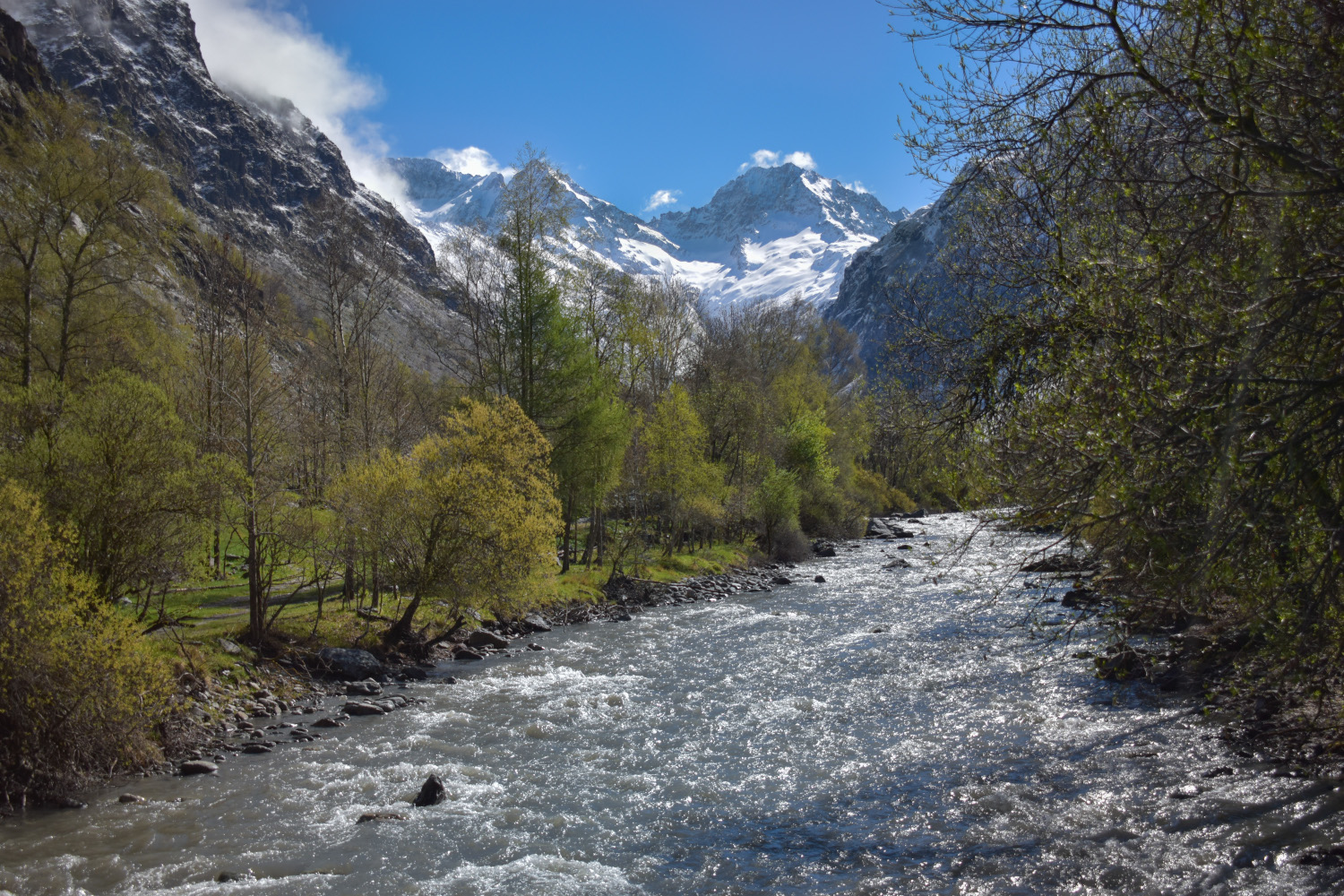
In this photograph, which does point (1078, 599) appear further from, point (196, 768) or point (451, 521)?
point (196, 768)

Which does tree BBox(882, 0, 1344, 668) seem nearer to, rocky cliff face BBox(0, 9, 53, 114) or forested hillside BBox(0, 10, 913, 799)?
forested hillside BBox(0, 10, 913, 799)

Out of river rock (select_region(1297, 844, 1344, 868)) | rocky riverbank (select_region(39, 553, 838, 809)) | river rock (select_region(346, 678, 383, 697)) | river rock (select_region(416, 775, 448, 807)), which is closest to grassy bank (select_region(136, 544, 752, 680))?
rocky riverbank (select_region(39, 553, 838, 809))

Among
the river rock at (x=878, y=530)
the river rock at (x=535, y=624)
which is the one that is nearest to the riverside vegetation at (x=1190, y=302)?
the river rock at (x=535, y=624)

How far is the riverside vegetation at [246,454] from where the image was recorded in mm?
11344

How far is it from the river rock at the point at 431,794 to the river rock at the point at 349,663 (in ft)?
27.3

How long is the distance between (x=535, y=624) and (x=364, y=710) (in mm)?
9494

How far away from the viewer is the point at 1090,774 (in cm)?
1061

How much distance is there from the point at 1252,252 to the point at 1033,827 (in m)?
7.12

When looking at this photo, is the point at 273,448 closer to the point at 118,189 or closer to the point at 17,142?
the point at 118,189

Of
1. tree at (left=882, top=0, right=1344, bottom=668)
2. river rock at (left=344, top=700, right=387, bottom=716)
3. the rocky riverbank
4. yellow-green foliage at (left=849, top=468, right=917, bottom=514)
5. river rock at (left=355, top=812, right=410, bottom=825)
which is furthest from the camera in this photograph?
yellow-green foliage at (left=849, top=468, right=917, bottom=514)

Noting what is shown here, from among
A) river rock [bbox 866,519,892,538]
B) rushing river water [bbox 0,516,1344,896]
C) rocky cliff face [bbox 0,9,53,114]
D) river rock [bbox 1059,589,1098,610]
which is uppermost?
rocky cliff face [bbox 0,9,53,114]

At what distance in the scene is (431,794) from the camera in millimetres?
11062

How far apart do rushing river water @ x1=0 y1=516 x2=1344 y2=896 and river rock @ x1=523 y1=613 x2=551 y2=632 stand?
279 inches

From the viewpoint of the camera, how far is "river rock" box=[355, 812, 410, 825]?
1036 centimetres
